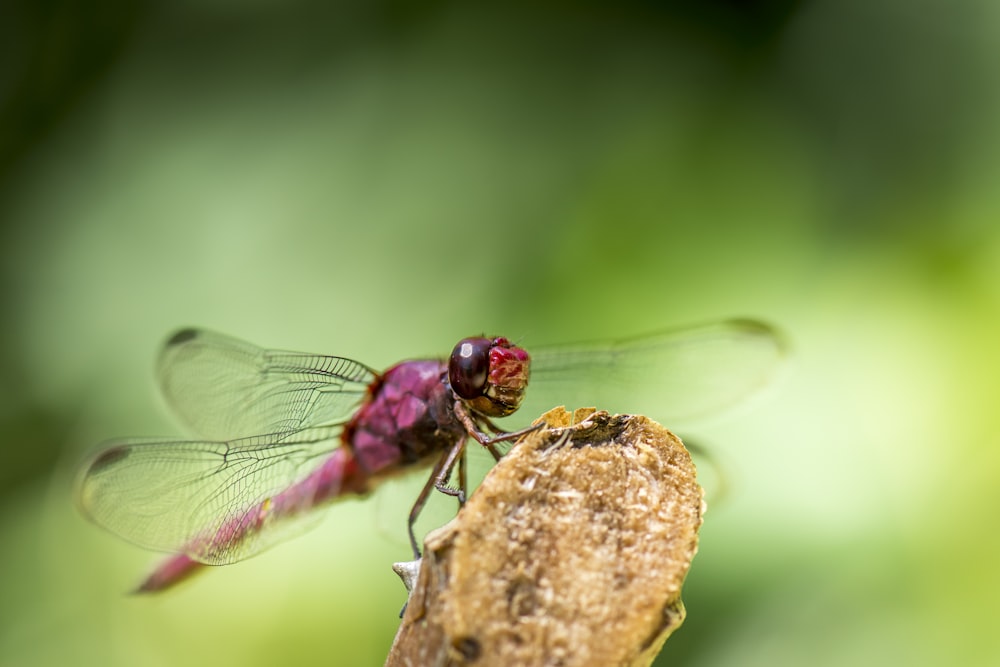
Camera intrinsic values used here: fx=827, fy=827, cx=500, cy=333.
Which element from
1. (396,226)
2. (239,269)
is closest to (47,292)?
(239,269)

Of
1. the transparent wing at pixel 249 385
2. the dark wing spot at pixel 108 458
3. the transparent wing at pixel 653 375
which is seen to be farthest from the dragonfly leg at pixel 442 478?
the dark wing spot at pixel 108 458

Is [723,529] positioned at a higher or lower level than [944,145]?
lower

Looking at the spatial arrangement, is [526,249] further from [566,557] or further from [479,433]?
[566,557]

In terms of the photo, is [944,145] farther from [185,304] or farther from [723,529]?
[185,304]

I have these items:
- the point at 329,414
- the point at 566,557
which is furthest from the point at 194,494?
the point at 566,557

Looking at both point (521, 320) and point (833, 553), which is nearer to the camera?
point (833, 553)

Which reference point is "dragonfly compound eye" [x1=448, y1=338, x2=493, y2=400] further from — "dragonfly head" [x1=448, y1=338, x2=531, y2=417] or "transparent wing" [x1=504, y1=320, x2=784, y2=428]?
"transparent wing" [x1=504, y1=320, x2=784, y2=428]
